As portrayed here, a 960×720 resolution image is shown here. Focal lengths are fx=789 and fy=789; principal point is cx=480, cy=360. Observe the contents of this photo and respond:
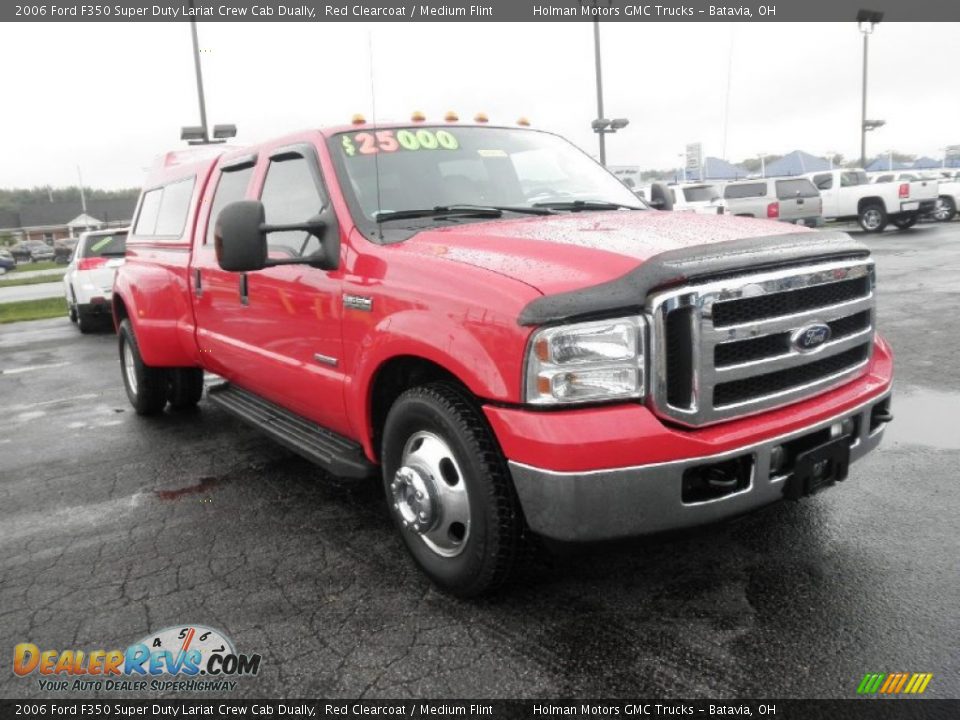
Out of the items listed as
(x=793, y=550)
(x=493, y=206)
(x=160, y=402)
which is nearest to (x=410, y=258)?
(x=493, y=206)

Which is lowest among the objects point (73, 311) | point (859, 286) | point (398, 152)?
point (73, 311)

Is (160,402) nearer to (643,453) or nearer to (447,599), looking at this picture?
(447,599)

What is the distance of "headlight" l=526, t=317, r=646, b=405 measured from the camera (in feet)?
8.28

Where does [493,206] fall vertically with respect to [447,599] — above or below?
above

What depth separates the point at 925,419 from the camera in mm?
5031

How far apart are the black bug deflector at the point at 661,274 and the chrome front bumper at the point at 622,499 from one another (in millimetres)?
508

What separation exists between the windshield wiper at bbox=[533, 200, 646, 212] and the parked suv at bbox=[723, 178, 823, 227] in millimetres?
18030

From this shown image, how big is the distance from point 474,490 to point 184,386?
4.37 meters

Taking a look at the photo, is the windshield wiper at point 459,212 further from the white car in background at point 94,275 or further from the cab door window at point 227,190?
the white car in background at point 94,275

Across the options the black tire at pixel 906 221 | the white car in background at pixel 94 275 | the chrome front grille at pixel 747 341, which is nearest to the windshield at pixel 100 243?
the white car in background at pixel 94 275

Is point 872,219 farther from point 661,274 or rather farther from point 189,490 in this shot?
point 661,274

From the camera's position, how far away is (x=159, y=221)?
5.96m

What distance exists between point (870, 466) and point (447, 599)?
2.55 meters

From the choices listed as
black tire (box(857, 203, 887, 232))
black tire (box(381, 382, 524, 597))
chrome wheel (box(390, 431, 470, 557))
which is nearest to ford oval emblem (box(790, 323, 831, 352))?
black tire (box(381, 382, 524, 597))
